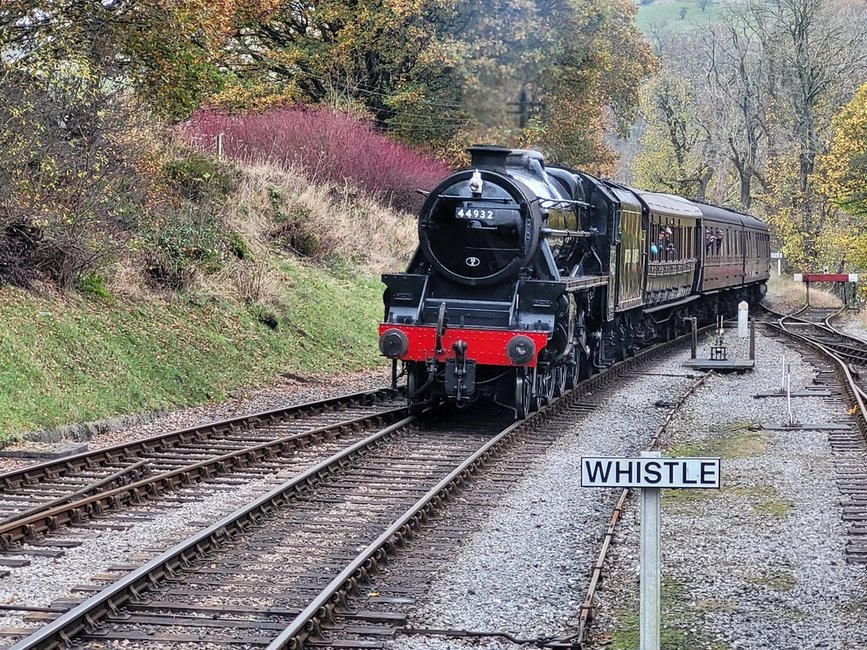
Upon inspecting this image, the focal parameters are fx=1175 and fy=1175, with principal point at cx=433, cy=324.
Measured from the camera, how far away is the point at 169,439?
1188cm

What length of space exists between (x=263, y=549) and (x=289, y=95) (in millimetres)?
25473

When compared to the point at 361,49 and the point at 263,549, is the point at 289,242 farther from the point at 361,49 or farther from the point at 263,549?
the point at 263,549

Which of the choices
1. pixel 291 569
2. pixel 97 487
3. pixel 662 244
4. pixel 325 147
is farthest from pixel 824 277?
pixel 291 569

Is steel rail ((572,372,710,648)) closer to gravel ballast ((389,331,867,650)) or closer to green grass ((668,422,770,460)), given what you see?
gravel ballast ((389,331,867,650))

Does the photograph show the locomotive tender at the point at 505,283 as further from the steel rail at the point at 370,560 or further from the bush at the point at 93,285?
the bush at the point at 93,285

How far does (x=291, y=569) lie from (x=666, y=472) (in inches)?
126

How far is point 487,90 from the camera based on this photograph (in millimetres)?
13656

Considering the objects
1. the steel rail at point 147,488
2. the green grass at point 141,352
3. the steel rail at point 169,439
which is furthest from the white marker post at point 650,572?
the green grass at point 141,352

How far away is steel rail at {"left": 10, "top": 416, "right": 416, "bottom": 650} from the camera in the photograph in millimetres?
5943

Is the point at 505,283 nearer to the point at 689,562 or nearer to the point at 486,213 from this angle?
the point at 486,213

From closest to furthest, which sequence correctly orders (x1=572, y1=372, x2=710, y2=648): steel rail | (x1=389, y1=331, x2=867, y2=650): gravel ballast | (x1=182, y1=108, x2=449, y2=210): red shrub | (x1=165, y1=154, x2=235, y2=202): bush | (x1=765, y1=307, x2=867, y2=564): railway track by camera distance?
(x1=572, y1=372, x2=710, y2=648): steel rail, (x1=389, y1=331, x2=867, y2=650): gravel ballast, (x1=765, y1=307, x2=867, y2=564): railway track, (x1=165, y1=154, x2=235, y2=202): bush, (x1=182, y1=108, x2=449, y2=210): red shrub

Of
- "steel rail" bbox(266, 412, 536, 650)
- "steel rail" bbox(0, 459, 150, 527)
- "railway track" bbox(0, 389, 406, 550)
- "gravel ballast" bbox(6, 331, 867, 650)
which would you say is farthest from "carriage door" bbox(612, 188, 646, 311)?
"steel rail" bbox(0, 459, 150, 527)

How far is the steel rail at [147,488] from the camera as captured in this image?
8141mm

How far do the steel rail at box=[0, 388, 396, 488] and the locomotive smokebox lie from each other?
144 inches
